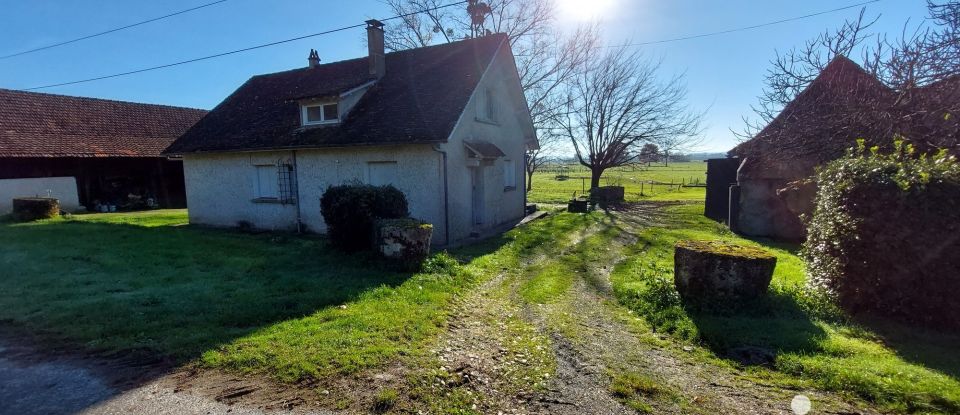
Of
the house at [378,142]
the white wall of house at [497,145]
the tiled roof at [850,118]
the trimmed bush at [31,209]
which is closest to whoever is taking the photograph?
the tiled roof at [850,118]

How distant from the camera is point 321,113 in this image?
14.3 m

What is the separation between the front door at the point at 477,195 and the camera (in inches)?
567

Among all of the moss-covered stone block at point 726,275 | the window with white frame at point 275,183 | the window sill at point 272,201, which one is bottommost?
the moss-covered stone block at point 726,275

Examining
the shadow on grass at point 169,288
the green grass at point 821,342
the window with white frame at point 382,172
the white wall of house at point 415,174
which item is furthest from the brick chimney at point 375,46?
the green grass at point 821,342

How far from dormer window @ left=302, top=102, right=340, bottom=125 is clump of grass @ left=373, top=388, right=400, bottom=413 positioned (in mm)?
11606

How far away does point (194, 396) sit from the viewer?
12.2ft

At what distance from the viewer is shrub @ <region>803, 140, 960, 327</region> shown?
16.7 feet

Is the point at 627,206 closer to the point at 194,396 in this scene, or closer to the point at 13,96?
the point at 194,396

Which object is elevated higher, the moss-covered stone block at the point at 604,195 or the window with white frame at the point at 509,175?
the window with white frame at the point at 509,175

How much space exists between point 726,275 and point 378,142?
29.8 ft

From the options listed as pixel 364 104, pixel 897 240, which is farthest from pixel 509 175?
pixel 897 240

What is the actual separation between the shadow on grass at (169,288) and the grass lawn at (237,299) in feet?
0.07

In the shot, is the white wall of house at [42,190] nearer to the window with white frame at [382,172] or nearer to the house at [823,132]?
the window with white frame at [382,172]

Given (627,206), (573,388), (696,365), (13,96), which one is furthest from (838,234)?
(13,96)
